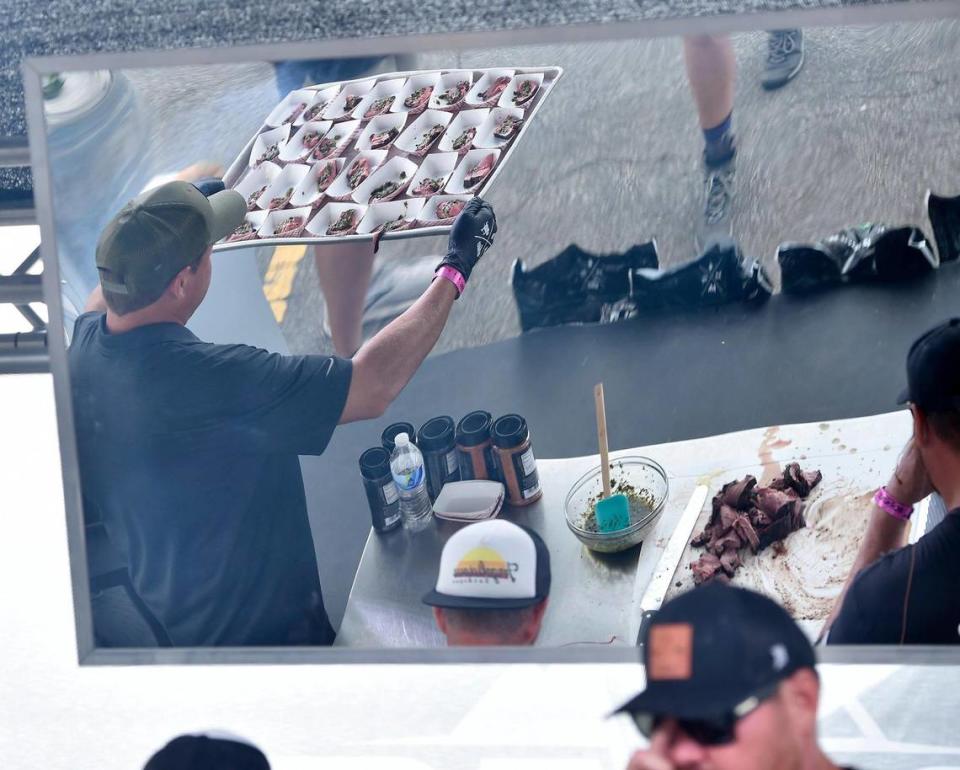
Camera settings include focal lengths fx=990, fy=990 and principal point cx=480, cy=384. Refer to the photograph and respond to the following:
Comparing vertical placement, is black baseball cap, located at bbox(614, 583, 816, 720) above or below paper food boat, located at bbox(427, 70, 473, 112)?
below

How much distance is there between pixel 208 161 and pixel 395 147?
26 centimetres

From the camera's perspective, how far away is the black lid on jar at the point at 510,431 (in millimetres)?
1321

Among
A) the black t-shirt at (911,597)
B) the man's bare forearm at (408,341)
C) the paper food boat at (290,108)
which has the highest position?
the paper food boat at (290,108)

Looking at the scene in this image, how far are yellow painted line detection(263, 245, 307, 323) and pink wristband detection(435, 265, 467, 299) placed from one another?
0.64 ft

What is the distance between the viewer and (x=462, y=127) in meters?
1.37

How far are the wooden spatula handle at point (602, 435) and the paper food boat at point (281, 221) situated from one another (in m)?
0.46

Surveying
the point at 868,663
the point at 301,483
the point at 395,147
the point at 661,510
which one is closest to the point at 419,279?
the point at 395,147

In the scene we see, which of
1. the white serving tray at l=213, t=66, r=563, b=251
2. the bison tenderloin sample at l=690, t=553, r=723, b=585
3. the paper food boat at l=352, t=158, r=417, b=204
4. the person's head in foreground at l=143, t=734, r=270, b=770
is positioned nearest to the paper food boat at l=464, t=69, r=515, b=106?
the white serving tray at l=213, t=66, r=563, b=251

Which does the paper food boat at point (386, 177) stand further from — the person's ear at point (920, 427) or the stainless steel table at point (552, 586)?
the person's ear at point (920, 427)

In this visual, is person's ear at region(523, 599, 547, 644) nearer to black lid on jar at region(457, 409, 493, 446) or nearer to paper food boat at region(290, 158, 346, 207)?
black lid on jar at region(457, 409, 493, 446)

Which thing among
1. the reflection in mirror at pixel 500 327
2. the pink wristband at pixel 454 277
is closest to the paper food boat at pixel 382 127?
the reflection in mirror at pixel 500 327

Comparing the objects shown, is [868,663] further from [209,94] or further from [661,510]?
[209,94]

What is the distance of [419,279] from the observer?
4.40ft

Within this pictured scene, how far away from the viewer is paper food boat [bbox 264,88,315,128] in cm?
137
